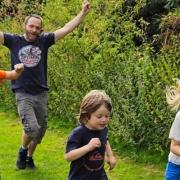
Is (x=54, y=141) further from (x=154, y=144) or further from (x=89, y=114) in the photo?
(x=89, y=114)

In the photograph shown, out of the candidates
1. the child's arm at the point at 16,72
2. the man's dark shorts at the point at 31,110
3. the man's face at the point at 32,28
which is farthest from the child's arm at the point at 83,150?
the man's face at the point at 32,28

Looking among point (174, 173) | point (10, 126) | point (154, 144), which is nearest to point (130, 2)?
point (10, 126)

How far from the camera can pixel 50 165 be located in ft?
23.1

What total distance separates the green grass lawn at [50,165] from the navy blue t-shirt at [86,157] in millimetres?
2344

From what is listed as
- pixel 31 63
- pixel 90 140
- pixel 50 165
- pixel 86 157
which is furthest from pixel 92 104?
pixel 50 165

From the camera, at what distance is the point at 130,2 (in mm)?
10781

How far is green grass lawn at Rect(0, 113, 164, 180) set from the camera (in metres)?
6.59

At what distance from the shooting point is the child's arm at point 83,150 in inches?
157

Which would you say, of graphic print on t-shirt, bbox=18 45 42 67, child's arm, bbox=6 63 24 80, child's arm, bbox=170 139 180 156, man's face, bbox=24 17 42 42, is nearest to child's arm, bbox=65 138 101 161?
child's arm, bbox=170 139 180 156

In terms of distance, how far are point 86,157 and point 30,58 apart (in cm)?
231

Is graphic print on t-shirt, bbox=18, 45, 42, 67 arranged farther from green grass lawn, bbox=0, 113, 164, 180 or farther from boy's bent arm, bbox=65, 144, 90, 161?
boy's bent arm, bbox=65, 144, 90, 161

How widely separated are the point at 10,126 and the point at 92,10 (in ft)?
7.95

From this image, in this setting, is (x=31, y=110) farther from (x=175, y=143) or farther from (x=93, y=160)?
(x=175, y=143)

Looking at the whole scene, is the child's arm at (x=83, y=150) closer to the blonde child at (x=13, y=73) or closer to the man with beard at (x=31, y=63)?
the blonde child at (x=13, y=73)
